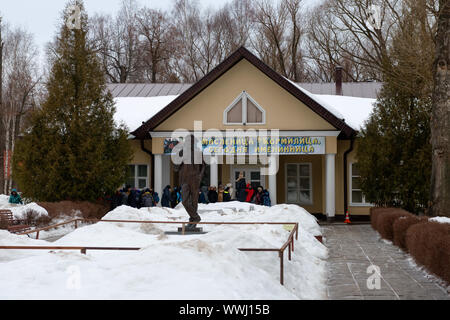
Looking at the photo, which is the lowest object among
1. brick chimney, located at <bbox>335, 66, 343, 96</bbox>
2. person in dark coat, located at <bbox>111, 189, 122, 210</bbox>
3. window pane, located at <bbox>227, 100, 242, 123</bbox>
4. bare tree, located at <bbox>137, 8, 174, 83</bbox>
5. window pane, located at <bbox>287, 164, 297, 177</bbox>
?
person in dark coat, located at <bbox>111, 189, 122, 210</bbox>

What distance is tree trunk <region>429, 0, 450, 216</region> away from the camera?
13383 mm

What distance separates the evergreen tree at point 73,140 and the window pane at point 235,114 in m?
4.33

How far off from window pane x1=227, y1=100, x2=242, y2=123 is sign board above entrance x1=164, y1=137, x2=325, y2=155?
0.96m

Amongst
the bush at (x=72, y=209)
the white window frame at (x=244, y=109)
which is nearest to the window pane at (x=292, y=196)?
the white window frame at (x=244, y=109)

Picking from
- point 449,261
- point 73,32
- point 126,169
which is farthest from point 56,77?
point 449,261

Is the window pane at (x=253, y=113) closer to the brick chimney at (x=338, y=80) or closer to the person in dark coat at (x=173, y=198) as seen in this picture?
the person in dark coat at (x=173, y=198)

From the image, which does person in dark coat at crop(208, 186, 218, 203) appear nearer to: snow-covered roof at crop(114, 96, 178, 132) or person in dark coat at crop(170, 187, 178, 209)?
person in dark coat at crop(170, 187, 178, 209)

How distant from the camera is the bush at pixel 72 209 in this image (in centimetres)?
1634

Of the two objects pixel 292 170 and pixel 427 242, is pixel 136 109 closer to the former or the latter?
pixel 292 170

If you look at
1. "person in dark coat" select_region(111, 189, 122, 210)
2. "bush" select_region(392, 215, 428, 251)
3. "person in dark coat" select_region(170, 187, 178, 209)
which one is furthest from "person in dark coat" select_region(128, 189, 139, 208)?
"bush" select_region(392, 215, 428, 251)

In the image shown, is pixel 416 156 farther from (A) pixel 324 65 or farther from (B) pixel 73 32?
(A) pixel 324 65

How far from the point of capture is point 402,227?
12.6 metres
